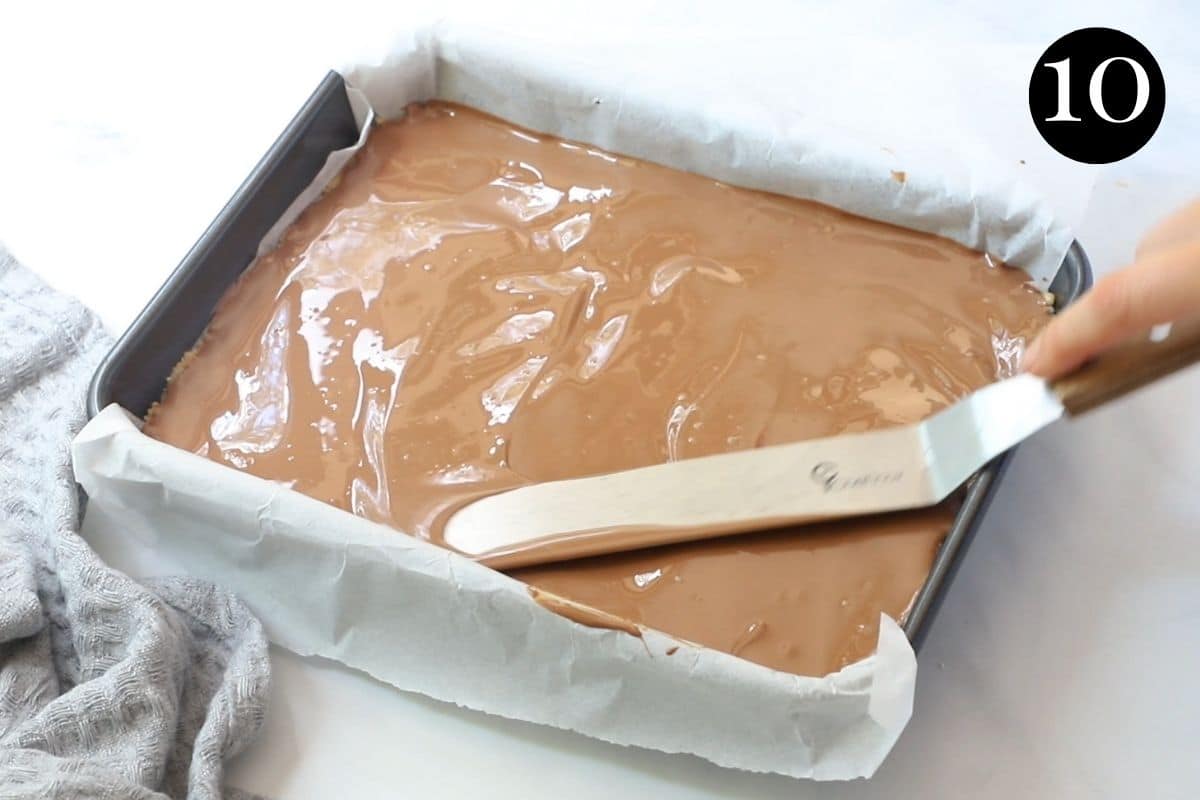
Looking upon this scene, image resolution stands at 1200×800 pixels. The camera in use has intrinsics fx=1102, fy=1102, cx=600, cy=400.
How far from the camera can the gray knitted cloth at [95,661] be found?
754mm

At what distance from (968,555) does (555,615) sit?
0.37m

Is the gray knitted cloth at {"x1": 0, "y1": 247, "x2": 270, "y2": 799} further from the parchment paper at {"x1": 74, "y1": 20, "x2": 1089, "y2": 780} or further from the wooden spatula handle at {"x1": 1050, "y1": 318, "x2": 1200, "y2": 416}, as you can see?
the wooden spatula handle at {"x1": 1050, "y1": 318, "x2": 1200, "y2": 416}

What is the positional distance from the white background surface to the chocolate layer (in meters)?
0.11

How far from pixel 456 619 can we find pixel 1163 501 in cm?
61

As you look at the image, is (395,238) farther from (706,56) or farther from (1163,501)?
(1163,501)

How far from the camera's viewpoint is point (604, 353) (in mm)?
959

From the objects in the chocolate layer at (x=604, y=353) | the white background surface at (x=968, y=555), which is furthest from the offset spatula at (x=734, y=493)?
the white background surface at (x=968, y=555)

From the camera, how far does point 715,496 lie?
0.83m

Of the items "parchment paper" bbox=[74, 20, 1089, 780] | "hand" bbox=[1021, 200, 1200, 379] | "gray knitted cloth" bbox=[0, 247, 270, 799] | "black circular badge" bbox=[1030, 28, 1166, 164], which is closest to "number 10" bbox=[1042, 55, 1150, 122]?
"black circular badge" bbox=[1030, 28, 1166, 164]

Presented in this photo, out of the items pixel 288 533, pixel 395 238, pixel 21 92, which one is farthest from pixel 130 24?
pixel 288 533

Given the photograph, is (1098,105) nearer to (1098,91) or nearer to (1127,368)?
(1098,91)

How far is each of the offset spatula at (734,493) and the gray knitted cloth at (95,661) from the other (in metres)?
0.20

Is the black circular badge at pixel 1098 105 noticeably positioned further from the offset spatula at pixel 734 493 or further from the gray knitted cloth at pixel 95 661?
the gray knitted cloth at pixel 95 661

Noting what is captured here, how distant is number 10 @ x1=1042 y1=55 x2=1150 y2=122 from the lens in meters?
1.18
